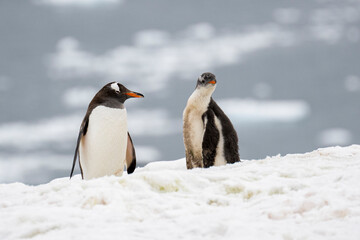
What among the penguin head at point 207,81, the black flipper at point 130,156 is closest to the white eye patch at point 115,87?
the black flipper at point 130,156

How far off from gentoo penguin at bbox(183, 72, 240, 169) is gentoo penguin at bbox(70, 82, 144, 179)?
122 cm

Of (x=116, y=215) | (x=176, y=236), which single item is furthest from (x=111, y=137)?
(x=176, y=236)

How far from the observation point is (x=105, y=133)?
24.4 ft

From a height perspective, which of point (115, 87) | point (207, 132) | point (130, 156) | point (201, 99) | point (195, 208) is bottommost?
point (195, 208)

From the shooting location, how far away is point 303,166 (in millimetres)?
4953

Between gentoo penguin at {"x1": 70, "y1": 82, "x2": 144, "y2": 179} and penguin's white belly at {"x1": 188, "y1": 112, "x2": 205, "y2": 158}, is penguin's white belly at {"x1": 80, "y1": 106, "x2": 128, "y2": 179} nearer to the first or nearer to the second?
gentoo penguin at {"x1": 70, "y1": 82, "x2": 144, "y2": 179}

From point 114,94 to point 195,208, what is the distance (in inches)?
169

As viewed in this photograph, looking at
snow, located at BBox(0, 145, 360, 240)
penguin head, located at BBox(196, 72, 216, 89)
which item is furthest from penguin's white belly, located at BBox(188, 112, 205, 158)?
snow, located at BBox(0, 145, 360, 240)

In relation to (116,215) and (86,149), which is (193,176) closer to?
(116,215)

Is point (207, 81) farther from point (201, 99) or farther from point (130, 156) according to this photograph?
point (130, 156)

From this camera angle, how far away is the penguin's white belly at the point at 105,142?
740 centimetres

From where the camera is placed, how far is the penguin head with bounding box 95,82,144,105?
7.57 metres

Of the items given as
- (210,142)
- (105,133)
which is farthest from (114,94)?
(210,142)

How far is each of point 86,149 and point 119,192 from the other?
3986 millimetres
